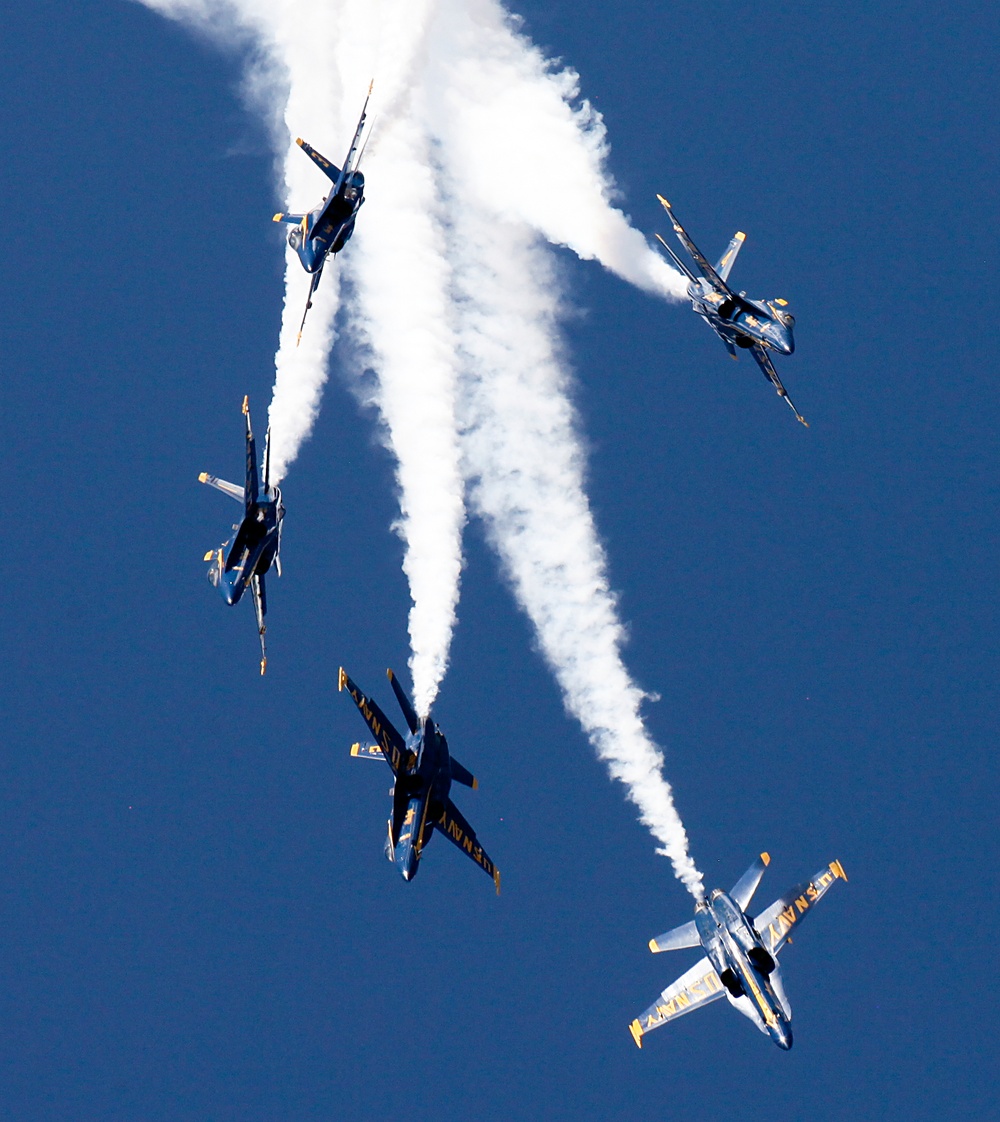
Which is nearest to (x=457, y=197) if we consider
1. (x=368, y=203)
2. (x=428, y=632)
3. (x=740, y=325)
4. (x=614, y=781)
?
(x=368, y=203)

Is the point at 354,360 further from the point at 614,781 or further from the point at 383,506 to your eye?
the point at 614,781

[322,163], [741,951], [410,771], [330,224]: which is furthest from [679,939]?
[322,163]

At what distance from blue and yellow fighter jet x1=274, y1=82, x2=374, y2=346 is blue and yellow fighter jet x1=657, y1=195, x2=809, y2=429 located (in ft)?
34.6

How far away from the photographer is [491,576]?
5706 cm

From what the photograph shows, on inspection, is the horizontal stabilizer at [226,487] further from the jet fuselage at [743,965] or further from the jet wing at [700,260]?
the jet fuselage at [743,965]

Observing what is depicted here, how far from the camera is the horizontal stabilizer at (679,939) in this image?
53812mm

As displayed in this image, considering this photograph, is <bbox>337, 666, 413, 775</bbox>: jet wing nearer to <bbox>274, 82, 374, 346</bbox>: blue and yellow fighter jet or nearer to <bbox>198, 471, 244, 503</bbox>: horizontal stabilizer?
<bbox>198, 471, 244, 503</bbox>: horizontal stabilizer

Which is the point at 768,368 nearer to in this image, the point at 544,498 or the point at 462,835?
the point at 544,498

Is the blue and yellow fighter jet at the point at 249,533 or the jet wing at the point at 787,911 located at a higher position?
the blue and yellow fighter jet at the point at 249,533

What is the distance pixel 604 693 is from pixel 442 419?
449 inches

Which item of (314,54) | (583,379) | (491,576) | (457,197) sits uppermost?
(314,54)

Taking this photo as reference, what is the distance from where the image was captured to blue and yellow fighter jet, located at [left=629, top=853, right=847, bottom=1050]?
52.2 m

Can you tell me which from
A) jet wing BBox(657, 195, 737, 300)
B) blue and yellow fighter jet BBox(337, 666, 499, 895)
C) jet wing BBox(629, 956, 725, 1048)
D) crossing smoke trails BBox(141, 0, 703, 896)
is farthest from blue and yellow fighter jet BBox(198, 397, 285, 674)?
jet wing BBox(629, 956, 725, 1048)

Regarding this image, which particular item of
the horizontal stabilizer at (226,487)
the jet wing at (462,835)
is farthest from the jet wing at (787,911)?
the horizontal stabilizer at (226,487)
